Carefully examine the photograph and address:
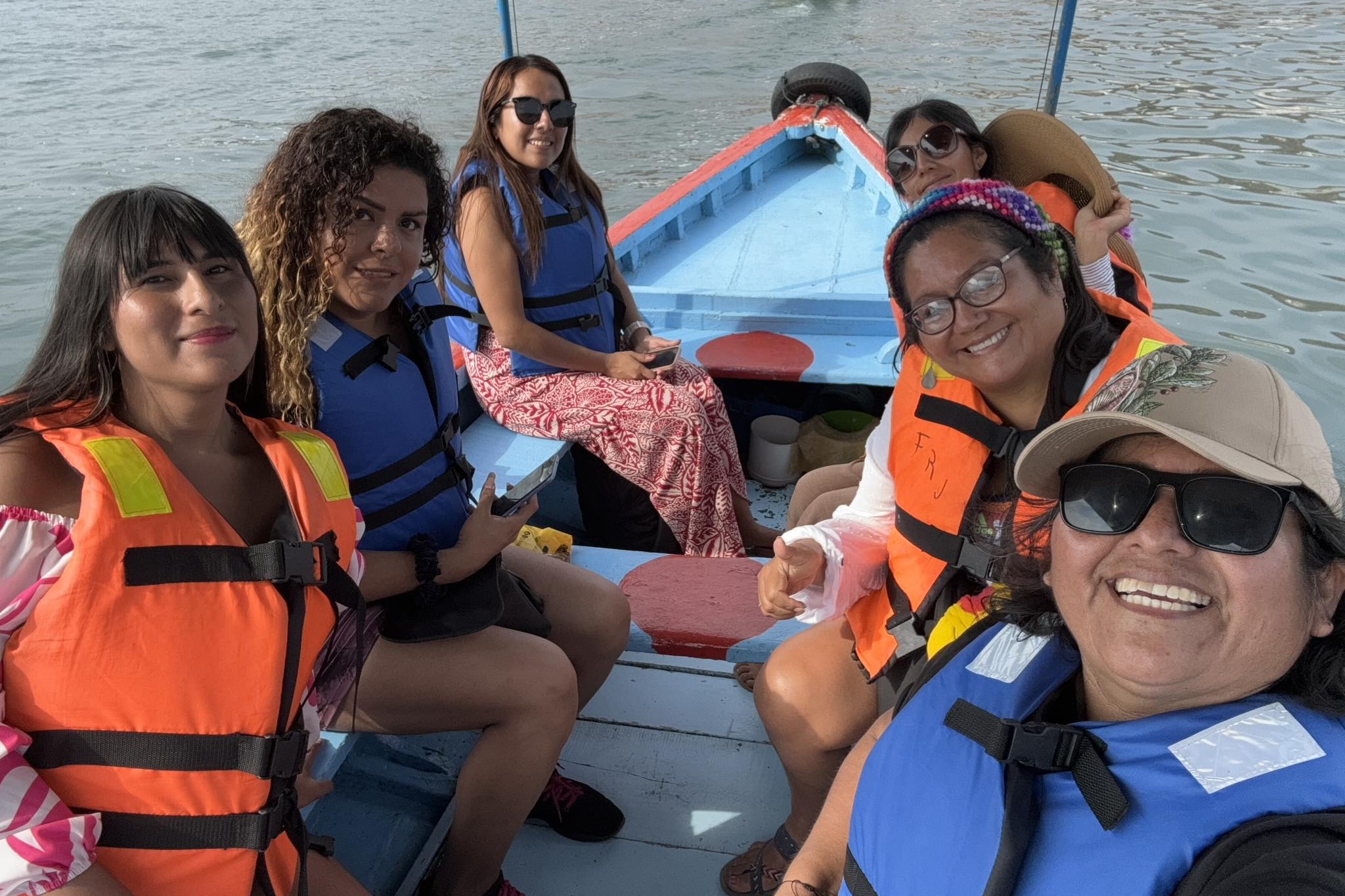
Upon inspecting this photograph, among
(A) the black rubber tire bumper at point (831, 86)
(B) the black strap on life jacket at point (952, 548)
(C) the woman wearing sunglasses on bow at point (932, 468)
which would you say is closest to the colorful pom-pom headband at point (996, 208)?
(C) the woman wearing sunglasses on bow at point (932, 468)

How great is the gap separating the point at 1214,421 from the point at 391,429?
1.44 metres

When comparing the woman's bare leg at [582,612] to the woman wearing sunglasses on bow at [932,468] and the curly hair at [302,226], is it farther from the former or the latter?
the curly hair at [302,226]

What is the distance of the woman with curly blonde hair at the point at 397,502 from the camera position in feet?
5.60

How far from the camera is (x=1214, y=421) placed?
100cm

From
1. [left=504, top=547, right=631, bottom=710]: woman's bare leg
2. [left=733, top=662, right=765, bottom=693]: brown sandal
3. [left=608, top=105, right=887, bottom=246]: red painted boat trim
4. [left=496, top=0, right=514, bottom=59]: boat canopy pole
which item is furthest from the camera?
[left=608, top=105, right=887, bottom=246]: red painted boat trim

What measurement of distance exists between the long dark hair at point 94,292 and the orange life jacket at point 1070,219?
85.6 inches

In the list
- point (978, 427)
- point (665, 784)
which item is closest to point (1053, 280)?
point (978, 427)

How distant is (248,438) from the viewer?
1530 mm

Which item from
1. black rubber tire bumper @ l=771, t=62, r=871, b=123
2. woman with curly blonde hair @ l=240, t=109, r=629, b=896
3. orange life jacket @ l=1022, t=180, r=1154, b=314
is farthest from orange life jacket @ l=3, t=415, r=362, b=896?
black rubber tire bumper @ l=771, t=62, r=871, b=123

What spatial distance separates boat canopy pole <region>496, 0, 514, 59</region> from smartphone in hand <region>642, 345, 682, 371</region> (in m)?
1.64

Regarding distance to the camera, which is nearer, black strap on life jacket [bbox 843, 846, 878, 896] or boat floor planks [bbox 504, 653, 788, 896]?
black strap on life jacket [bbox 843, 846, 878, 896]

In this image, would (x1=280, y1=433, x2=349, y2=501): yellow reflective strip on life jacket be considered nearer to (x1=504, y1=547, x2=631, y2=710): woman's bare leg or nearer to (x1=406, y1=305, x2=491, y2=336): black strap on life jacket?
(x1=406, y1=305, x2=491, y2=336): black strap on life jacket

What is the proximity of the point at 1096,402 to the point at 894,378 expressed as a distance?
7.40 feet

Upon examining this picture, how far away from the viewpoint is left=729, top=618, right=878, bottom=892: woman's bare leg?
1854 mm
